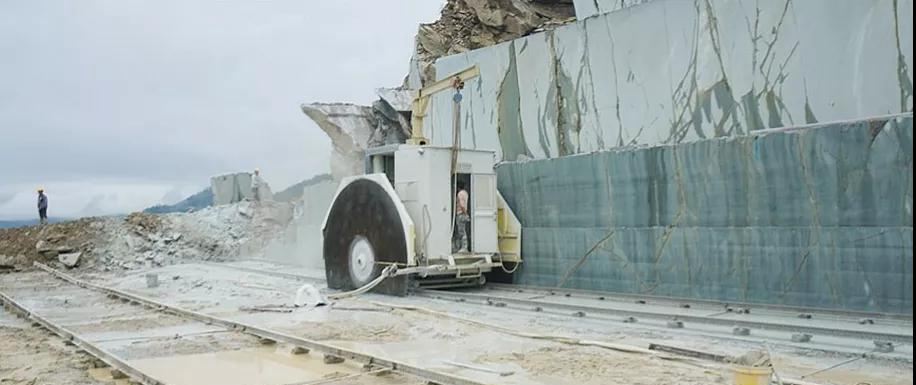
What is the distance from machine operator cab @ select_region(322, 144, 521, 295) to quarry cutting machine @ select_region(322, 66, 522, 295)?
0.7 inches

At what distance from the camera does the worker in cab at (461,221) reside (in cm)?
1390

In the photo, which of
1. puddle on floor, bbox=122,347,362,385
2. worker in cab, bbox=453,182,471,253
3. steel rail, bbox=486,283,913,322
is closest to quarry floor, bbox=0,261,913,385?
puddle on floor, bbox=122,347,362,385

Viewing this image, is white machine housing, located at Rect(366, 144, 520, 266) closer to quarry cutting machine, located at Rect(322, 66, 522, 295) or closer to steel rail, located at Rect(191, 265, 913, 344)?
quarry cutting machine, located at Rect(322, 66, 522, 295)

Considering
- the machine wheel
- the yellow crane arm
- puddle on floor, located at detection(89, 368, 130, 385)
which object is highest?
the yellow crane arm

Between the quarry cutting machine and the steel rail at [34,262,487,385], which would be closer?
the steel rail at [34,262,487,385]

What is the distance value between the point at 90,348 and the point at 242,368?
226 cm

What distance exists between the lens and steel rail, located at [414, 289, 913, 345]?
7871 mm

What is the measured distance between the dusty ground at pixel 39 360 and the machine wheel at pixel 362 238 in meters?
5.20

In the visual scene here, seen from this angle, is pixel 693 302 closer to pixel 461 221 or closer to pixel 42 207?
pixel 461 221

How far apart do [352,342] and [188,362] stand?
174 centimetres

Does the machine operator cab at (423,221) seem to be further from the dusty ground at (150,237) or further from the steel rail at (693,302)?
the dusty ground at (150,237)

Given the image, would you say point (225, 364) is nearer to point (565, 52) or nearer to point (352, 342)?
point (352, 342)

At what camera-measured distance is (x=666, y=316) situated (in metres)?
9.80

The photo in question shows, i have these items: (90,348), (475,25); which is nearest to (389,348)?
(90,348)
